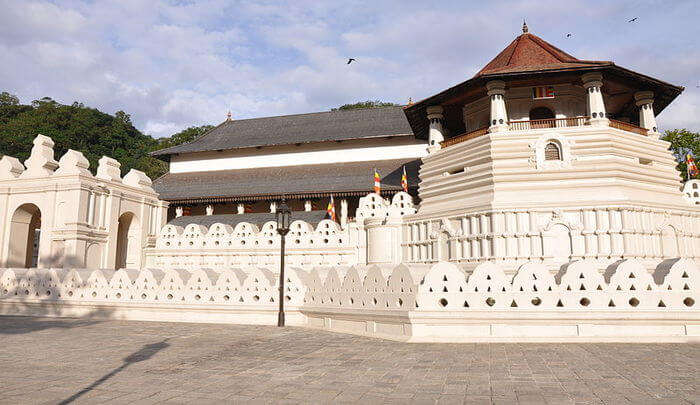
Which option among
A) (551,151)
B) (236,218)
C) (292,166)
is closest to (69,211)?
(236,218)

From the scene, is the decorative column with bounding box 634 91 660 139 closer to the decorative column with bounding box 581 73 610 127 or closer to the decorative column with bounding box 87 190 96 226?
the decorative column with bounding box 581 73 610 127

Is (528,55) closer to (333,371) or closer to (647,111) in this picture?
(647,111)

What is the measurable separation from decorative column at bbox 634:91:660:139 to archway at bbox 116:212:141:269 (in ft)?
80.6

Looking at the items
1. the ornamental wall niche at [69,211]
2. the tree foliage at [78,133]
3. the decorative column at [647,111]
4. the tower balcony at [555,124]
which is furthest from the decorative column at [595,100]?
the tree foliage at [78,133]

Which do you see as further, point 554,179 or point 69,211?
point 554,179

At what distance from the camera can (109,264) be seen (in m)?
20.8

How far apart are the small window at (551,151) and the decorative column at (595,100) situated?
1.85 meters

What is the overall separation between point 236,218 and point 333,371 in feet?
87.8

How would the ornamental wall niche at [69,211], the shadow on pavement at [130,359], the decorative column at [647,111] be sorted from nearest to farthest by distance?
the shadow on pavement at [130,359], the ornamental wall niche at [69,211], the decorative column at [647,111]

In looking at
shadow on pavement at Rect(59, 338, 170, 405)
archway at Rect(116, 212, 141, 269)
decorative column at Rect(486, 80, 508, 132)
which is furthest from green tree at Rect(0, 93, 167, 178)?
shadow on pavement at Rect(59, 338, 170, 405)

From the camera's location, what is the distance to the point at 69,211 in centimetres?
1938

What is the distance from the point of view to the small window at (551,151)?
20703 millimetres

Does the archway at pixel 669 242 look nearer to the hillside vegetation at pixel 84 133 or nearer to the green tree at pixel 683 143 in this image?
the green tree at pixel 683 143

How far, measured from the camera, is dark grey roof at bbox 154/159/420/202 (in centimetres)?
3083
